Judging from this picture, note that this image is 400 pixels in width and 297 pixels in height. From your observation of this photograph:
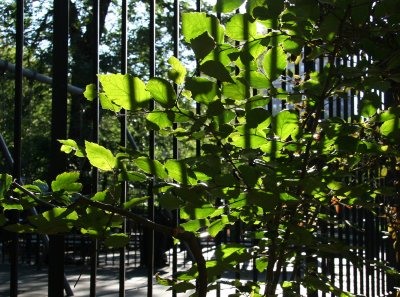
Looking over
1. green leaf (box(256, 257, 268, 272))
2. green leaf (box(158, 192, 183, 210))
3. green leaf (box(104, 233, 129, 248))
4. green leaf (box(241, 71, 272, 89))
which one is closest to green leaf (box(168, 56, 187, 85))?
green leaf (box(241, 71, 272, 89))

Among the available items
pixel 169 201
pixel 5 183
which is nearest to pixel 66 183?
pixel 5 183

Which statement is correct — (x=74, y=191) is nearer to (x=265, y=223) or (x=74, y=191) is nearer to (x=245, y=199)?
(x=245, y=199)

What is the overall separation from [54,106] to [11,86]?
52.5ft

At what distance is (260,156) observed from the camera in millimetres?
1607

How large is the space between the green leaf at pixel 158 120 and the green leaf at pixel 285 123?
28 cm

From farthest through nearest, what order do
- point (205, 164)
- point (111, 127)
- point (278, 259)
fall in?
point (111, 127) < point (278, 259) < point (205, 164)

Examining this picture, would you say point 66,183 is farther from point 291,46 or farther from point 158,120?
point 291,46

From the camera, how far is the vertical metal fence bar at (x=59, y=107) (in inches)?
79.1

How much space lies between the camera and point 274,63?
54.3 inches

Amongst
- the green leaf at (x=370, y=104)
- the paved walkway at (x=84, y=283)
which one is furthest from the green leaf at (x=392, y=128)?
the paved walkway at (x=84, y=283)

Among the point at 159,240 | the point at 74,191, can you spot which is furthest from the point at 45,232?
the point at 159,240

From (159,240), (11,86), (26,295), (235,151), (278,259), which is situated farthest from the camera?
(11,86)

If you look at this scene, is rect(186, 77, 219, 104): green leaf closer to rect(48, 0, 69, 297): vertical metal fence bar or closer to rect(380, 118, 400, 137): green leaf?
rect(380, 118, 400, 137): green leaf

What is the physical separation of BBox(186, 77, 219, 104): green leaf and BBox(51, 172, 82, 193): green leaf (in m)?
0.32
